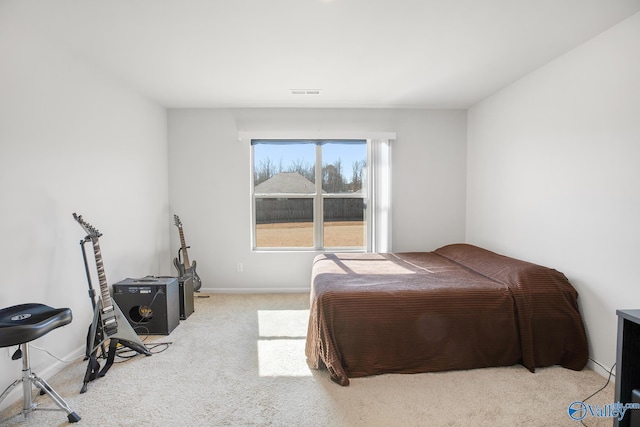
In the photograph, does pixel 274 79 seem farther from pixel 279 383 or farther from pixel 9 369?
pixel 9 369

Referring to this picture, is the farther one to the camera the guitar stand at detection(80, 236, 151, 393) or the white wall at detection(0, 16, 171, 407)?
the guitar stand at detection(80, 236, 151, 393)

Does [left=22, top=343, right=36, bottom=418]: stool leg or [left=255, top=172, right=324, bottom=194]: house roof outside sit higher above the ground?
[left=255, top=172, right=324, bottom=194]: house roof outside

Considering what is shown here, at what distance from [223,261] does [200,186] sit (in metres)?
1.02

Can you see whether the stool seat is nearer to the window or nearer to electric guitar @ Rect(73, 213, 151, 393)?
electric guitar @ Rect(73, 213, 151, 393)

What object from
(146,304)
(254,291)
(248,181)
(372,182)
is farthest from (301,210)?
(146,304)

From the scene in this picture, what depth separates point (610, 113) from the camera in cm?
209

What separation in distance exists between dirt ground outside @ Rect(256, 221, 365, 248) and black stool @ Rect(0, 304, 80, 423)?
2.48 m

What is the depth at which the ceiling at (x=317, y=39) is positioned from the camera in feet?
6.07

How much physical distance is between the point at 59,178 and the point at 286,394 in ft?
7.47

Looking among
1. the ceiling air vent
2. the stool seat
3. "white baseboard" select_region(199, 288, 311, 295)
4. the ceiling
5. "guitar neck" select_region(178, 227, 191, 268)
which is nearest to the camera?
the stool seat

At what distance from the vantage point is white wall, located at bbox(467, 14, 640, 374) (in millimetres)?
1995

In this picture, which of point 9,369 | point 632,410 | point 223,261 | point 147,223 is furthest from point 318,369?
point 147,223

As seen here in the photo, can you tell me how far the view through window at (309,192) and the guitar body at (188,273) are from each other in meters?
0.83

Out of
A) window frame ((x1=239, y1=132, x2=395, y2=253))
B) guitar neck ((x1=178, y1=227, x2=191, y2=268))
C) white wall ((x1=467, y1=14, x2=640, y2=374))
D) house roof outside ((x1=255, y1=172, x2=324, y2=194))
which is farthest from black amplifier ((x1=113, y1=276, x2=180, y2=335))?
white wall ((x1=467, y1=14, x2=640, y2=374))
